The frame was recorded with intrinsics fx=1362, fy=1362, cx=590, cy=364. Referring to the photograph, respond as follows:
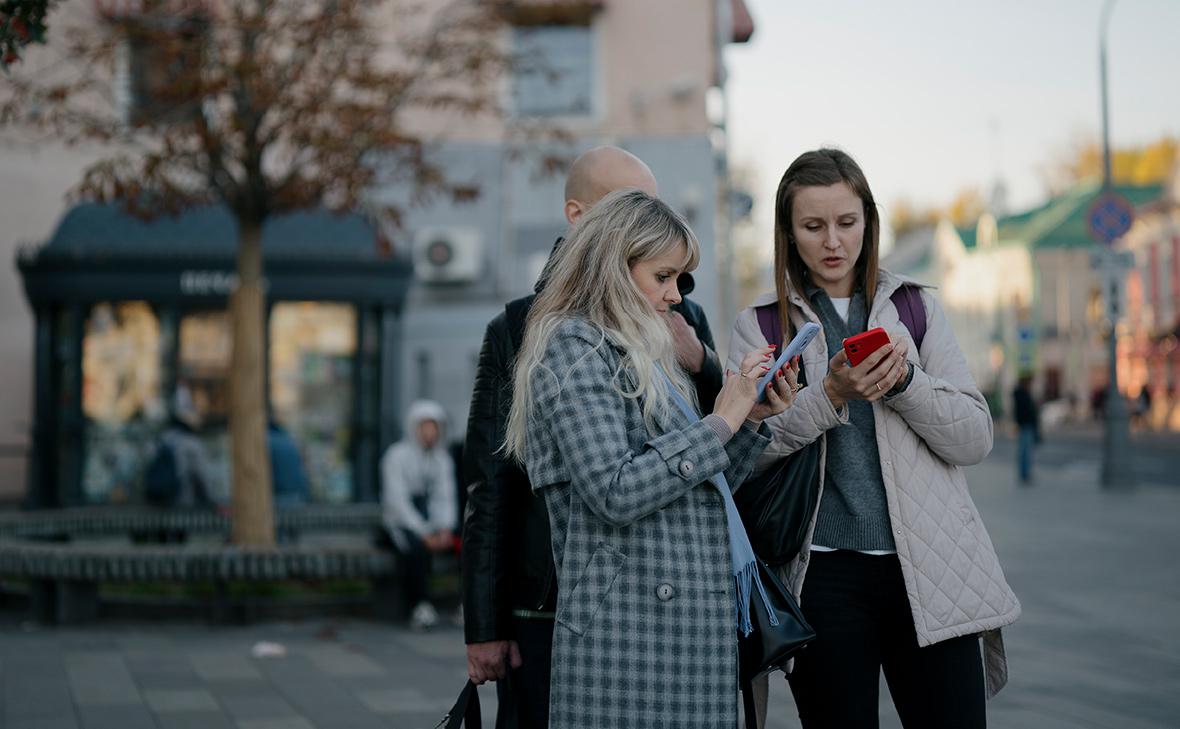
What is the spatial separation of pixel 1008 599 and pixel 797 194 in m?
1.12

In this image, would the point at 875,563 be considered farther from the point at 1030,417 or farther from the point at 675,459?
the point at 1030,417

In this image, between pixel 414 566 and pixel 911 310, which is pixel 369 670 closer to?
→ pixel 414 566

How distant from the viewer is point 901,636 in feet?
10.9

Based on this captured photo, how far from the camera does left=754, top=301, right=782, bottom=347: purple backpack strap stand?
3.47 metres

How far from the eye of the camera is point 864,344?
119 inches

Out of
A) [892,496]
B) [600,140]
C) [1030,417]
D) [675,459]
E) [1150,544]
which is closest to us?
[675,459]

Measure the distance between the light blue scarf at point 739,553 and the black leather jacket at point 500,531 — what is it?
374mm

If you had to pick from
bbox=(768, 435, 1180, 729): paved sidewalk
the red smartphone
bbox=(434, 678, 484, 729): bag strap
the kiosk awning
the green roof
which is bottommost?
bbox=(768, 435, 1180, 729): paved sidewalk

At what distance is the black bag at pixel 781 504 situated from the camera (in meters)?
3.13

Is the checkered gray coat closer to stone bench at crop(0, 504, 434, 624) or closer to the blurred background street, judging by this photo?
the blurred background street

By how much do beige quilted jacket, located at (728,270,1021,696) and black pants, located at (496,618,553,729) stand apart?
2.01 ft

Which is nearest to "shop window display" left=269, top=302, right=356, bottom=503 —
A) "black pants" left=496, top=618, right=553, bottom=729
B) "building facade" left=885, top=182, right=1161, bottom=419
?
"black pants" left=496, top=618, right=553, bottom=729

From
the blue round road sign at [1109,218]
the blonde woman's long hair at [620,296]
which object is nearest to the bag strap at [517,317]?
the blonde woman's long hair at [620,296]

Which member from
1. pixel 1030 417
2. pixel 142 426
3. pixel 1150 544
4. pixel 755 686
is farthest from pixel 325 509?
pixel 1030 417
